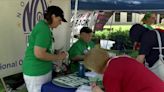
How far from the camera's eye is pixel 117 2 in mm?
5898

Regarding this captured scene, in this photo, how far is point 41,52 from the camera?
2.95 m

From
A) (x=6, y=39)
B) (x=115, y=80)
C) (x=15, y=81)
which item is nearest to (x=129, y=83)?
(x=115, y=80)

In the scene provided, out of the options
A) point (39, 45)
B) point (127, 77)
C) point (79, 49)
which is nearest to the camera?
point (127, 77)

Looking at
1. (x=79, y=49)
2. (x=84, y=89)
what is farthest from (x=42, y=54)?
(x=79, y=49)

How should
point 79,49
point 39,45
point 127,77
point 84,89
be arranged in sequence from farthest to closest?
point 79,49 → point 39,45 → point 84,89 → point 127,77

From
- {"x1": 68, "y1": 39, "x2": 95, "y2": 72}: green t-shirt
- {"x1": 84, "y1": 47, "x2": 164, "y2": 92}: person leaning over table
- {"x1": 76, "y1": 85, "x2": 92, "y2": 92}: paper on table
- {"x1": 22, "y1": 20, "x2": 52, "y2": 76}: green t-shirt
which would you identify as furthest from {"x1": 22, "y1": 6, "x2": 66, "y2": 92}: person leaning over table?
{"x1": 68, "y1": 39, "x2": 95, "y2": 72}: green t-shirt

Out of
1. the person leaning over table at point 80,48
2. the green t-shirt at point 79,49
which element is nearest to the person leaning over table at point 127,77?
the person leaning over table at point 80,48

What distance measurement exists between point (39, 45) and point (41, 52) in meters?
0.06

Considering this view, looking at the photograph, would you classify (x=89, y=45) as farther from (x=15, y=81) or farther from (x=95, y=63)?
(x=95, y=63)

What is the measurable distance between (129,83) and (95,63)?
226 mm

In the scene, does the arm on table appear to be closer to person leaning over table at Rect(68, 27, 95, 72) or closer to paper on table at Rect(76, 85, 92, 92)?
paper on table at Rect(76, 85, 92, 92)

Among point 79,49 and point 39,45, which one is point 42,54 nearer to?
point 39,45

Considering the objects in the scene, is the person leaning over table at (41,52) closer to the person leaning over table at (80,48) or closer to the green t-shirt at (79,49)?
the person leaning over table at (80,48)

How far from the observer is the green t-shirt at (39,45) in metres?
2.96
